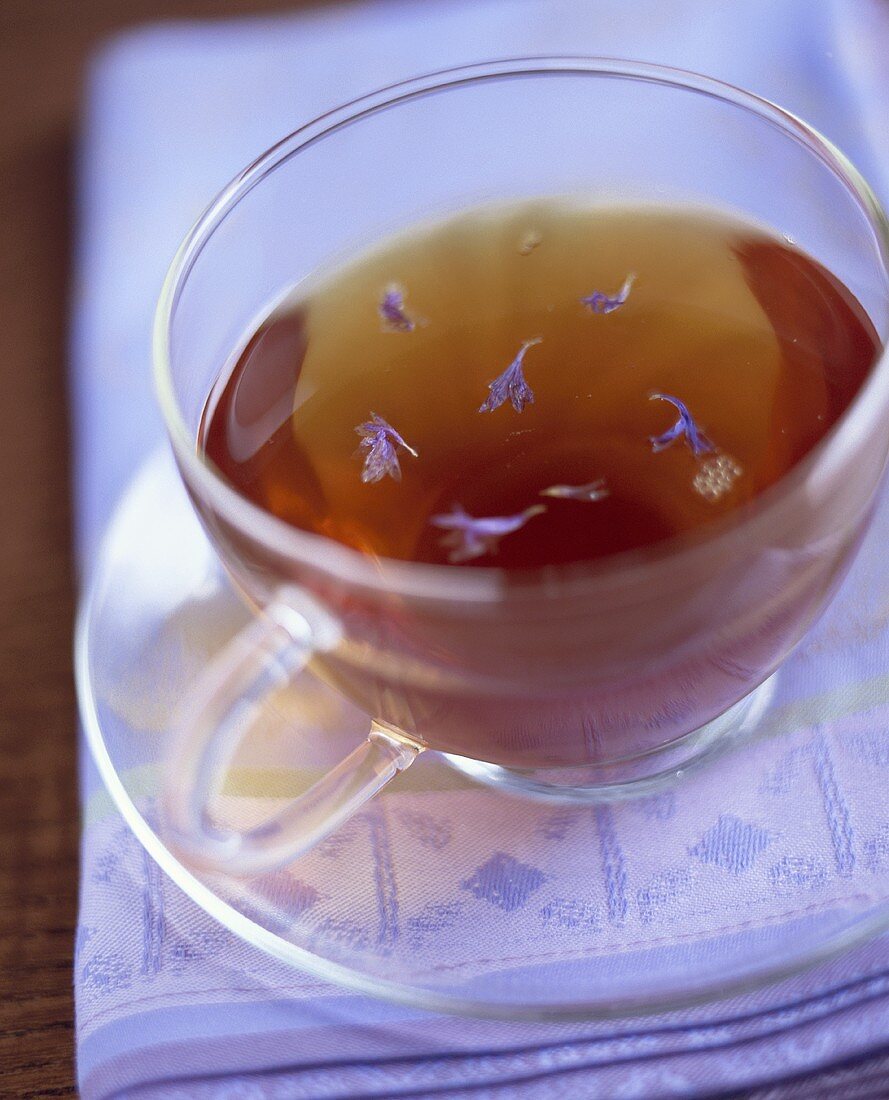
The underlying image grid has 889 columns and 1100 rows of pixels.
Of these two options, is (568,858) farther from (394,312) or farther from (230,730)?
(394,312)

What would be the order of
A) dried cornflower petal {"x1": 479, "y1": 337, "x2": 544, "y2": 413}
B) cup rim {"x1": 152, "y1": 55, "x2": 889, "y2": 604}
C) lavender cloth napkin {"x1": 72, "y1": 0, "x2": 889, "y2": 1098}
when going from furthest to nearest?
dried cornflower petal {"x1": 479, "y1": 337, "x2": 544, "y2": 413}, lavender cloth napkin {"x1": 72, "y1": 0, "x2": 889, "y2": 1098}, cup rim {"x1": 152, "y1": 55, "x2": 889, "y2": 604}

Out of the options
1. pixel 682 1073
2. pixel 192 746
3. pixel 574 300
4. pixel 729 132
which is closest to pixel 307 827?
pixel 192 746

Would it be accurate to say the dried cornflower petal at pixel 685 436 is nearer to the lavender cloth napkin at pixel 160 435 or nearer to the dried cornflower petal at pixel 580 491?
the dried cornflower petal at pixel 580 491

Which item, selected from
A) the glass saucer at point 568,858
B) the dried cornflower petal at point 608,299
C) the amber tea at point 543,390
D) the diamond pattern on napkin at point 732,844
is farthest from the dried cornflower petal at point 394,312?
the diamond pattern on napkin at point 732,844

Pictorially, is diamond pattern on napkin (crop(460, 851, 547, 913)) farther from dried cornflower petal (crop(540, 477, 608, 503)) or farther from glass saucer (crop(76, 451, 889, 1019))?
dried cornflower petal (crop(540, 477, 608, 503))

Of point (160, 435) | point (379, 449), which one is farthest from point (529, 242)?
point (160, 435)

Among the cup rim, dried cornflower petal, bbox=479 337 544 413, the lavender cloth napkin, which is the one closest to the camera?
the cup rim

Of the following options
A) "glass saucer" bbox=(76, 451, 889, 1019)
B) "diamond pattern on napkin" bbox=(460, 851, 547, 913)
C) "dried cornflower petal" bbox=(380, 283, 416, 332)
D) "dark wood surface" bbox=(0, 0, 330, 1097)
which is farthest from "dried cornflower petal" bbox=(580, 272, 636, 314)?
"dark wood surface" bbox=(0, 0, 330, 1097)
